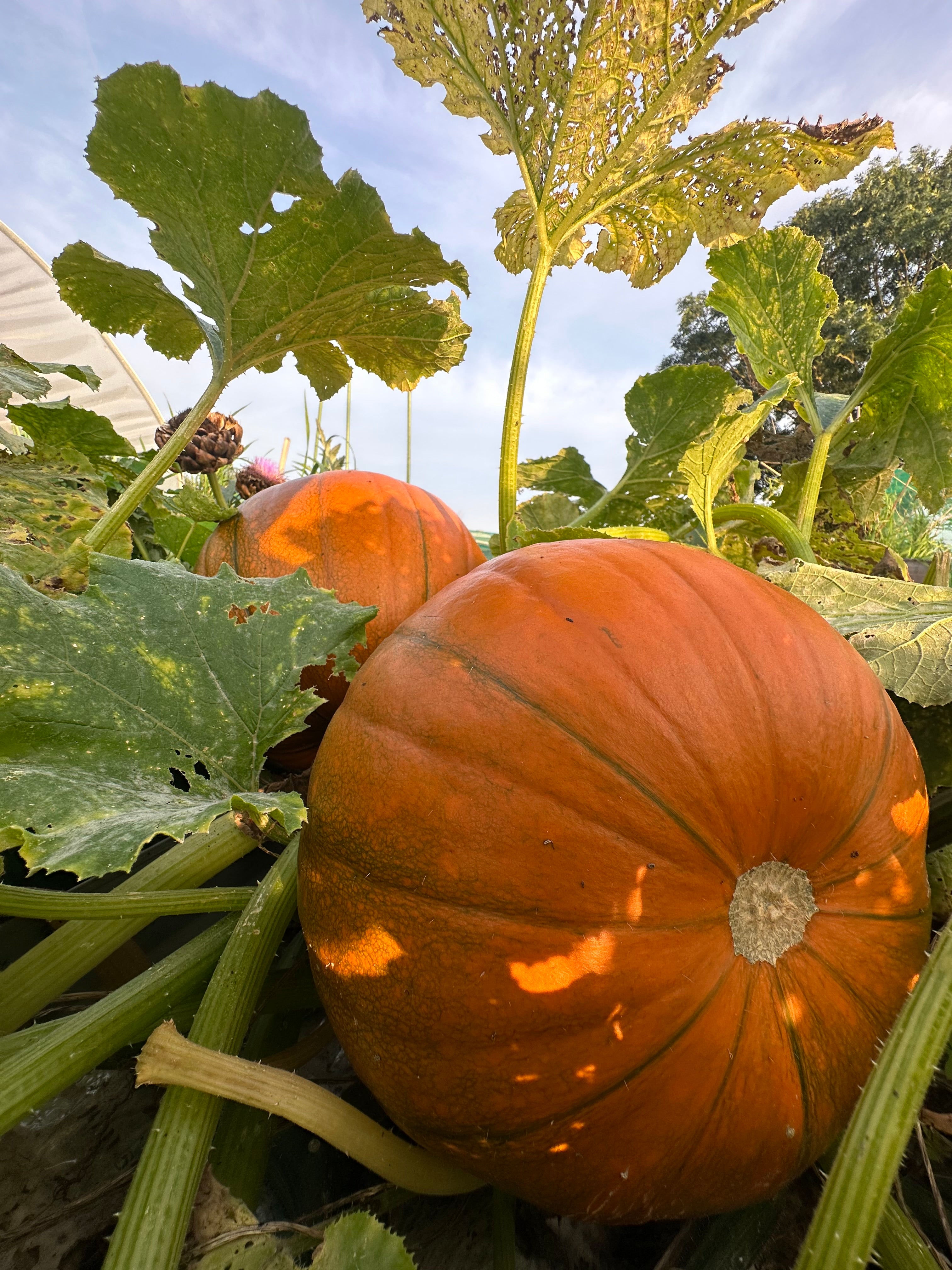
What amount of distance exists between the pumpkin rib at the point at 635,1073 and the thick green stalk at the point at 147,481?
1.07 m

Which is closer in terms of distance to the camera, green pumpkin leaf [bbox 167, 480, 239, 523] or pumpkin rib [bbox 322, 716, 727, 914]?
pumpkin rib [bbox 322, 716, 727, 914]

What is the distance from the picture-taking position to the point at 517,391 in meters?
1.62

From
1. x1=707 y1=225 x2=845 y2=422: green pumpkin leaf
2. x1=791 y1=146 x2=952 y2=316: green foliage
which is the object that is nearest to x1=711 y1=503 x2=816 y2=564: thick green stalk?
x1=707 y1=225 x2=845 y2=422: green pumpkin leaf

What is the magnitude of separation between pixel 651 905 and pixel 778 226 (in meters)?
1.68

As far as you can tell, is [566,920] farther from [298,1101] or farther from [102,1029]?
[102,1029]

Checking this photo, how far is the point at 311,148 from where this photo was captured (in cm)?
116

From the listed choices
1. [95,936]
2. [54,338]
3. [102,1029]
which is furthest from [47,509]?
[54,338]

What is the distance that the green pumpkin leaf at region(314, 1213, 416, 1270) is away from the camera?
0.58 meters

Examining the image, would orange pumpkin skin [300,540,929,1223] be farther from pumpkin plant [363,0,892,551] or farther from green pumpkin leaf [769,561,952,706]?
pumpkin plant [363,0,892,551]

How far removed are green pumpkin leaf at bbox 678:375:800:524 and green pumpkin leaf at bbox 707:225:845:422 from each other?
1.44ft

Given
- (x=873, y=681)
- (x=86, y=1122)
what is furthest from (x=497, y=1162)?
(x=873, y=681)

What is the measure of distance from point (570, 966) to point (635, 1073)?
123 millimetres

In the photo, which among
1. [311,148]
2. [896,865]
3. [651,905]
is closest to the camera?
[651,905]

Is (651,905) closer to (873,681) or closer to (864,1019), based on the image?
(864,1019)
